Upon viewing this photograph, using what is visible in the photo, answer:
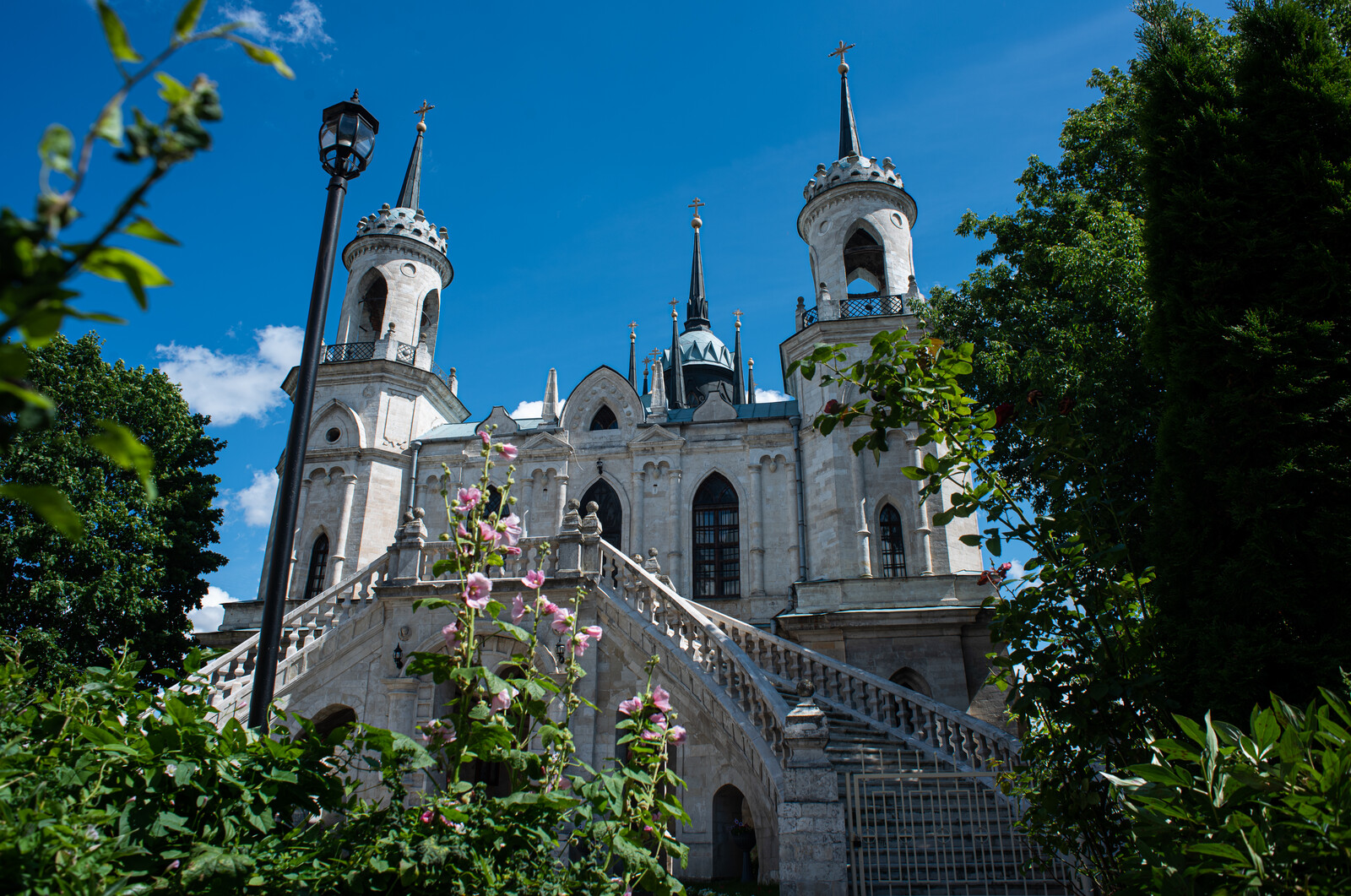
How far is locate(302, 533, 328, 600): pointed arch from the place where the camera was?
2278cm

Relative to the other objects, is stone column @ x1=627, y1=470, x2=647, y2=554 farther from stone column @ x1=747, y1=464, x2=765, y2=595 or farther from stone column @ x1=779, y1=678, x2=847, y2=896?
stone column @ x1=779, y1=678, x2=847, y2=896

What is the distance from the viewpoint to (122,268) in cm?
152

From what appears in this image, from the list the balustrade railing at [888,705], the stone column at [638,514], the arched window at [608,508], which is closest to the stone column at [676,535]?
the stone column at [638,514]

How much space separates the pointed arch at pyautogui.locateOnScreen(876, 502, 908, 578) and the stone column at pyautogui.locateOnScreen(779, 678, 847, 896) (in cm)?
1148

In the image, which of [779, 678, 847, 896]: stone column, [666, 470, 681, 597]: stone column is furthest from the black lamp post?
[666, 470, 681, 597]: stone column

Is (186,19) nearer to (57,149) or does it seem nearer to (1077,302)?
(57,149)

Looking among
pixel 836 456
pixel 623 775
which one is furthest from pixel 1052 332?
pixel 623 775

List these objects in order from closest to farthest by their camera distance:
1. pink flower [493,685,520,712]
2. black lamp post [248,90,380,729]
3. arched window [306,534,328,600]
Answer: pink flower [493,685,520,712], black lamp post [248,90,380,729], arched window [306,534,328,600]

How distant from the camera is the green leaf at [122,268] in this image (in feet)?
4.88

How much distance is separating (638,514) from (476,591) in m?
18.1

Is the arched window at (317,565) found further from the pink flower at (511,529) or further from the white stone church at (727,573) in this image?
the pink flower at (511,529)

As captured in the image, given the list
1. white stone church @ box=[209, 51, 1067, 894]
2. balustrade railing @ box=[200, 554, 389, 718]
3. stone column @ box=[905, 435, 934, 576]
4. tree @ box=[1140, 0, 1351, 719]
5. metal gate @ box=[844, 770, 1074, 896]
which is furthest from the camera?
stone column @ box=[905, 435, 934, 576]

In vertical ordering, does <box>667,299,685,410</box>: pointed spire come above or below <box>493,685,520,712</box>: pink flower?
above

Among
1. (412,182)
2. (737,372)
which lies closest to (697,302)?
(737,372)
